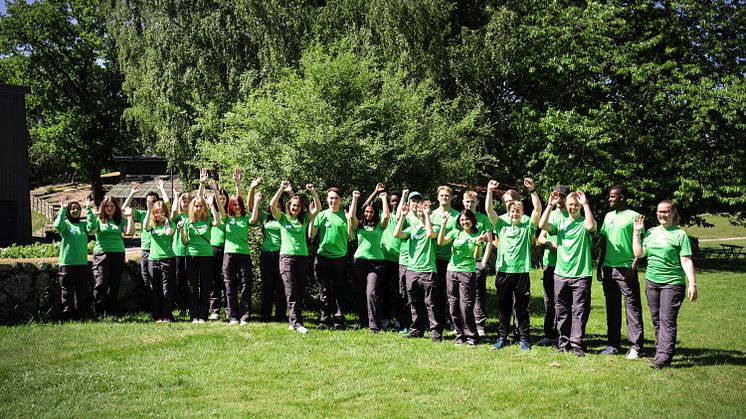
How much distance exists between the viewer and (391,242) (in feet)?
30.1

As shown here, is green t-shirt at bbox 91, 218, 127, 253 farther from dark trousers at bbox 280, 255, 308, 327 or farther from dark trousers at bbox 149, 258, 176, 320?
dark trousers at bbox 280, 255, 308, 327

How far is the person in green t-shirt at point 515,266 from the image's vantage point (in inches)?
309

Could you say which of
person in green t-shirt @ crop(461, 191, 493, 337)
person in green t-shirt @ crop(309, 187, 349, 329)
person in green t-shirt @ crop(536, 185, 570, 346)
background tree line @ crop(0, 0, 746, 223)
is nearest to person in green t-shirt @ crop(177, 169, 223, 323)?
person in green t-shirt @ crop(309, 187, 349, 329)

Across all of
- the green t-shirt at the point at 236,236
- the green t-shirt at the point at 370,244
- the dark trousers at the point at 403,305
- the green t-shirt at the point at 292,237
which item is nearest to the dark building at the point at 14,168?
the green t-shirt at the point at 236,236

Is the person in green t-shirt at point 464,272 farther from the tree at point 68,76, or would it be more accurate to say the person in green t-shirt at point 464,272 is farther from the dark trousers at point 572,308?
the tree at point 68,76

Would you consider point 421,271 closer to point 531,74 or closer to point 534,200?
point 534,200

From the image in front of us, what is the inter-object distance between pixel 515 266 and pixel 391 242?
2032 millimetres

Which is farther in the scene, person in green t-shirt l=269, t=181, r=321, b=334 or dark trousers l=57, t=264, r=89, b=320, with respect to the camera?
dark trousers l=57, t=264, r=89, b=320

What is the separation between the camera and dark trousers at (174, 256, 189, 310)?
32.0 ft

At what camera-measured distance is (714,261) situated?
74.7 feet

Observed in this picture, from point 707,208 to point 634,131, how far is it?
4087mm

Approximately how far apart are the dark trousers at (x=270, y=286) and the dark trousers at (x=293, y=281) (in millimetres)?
474

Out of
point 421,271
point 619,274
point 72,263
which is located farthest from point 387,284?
point 72,263

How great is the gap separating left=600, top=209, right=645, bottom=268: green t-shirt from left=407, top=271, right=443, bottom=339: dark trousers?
2174mm
